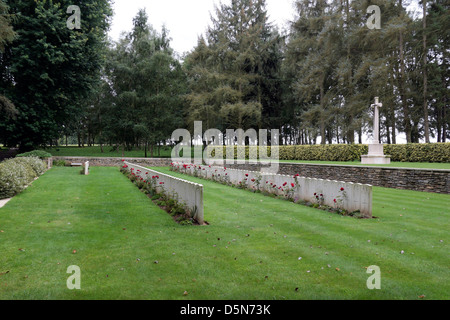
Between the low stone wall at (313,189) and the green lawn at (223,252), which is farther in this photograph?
the low stone wall at (313,189)

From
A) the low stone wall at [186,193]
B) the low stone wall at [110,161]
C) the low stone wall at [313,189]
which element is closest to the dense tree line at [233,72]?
the low stone wall at [110,161]

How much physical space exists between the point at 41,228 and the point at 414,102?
29090mm

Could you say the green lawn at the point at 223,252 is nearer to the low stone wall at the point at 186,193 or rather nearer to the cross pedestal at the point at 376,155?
the low stone wall at the point at 186,193

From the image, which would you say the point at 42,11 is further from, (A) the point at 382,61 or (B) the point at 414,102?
(B) the point at 414,102

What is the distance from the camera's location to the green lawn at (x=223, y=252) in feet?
10.4

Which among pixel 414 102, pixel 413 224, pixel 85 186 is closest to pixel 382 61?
pixel 414 102

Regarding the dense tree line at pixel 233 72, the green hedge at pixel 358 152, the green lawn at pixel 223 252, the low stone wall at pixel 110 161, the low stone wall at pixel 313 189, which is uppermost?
the dense tree line at pixel 233 72

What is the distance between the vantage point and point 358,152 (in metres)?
19.3

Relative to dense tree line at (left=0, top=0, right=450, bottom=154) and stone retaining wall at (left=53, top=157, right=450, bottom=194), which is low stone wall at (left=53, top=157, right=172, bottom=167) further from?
stone retaining wall at (left=53, top=157, right=450, bottom=194)

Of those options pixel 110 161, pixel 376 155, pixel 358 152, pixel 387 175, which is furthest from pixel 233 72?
pixel 387 175

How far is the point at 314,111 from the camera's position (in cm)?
2659

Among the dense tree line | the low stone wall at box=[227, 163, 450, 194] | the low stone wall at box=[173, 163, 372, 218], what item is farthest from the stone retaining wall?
the dense tree line

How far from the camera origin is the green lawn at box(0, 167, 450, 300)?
124 inches

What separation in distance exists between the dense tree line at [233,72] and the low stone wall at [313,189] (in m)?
13.1
